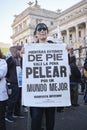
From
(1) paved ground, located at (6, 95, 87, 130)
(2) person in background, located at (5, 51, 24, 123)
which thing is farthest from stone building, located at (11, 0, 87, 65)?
(2) person in background, located at (5, 51, 24, 123)

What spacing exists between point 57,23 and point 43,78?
2381 inches

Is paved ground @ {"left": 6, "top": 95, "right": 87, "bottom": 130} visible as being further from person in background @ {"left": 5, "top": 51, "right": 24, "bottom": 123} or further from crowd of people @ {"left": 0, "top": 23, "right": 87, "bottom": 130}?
crowd of people @ {"left": 0, "top": 23, "right": 87, "bottom": 130}

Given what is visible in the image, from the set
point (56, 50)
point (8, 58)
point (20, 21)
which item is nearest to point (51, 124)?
point (56, 50)

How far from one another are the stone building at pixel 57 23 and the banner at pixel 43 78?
4204 centimetres

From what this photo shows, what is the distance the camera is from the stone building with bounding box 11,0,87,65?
5306 cm

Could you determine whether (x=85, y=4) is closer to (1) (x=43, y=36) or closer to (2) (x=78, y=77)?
(2) (x=78, y=77)

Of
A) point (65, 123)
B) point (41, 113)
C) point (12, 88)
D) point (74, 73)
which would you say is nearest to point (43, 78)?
point (41, 113)

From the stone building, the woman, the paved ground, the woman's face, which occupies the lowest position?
the paved ground

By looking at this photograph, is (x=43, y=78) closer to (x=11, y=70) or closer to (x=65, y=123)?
(x=65, y=123)

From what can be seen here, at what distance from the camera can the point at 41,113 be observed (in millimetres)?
3424

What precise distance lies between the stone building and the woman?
41915 mm

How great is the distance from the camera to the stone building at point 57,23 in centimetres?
5306

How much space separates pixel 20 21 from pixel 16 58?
253 ft

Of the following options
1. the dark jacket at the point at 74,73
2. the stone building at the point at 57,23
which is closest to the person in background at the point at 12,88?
the dark jacket at the point at 74,73
